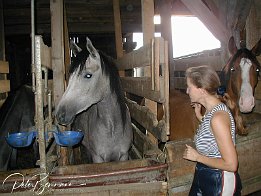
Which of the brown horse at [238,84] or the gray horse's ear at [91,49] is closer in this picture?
the gray horse's ear at [91,49]

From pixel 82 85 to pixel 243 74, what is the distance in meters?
1.98

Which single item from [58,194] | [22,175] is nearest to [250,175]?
[58,194]

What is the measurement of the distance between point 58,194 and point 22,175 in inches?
10.2

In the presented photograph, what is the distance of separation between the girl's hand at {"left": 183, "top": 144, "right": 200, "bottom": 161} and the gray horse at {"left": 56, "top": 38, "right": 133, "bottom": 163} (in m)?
1.33

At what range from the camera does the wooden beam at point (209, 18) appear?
3782mm

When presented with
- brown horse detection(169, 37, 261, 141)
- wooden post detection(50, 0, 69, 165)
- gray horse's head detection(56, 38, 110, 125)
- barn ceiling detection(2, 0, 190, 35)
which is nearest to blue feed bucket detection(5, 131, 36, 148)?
gray horse's head detection(56, 38, 110, 125)

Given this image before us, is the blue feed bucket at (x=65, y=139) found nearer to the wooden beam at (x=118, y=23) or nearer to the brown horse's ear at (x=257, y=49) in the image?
the brown horse's ear at (x=257, y=49)

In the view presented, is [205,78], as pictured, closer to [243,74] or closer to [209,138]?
[209,138]

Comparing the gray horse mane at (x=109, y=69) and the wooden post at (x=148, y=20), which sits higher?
the wooden post at (x=148, y=20)

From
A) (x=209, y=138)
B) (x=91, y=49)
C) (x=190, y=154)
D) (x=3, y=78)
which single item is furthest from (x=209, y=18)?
(x=3, y=78)

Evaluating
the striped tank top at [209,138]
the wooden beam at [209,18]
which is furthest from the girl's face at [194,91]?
the wooden beam at [209,18]

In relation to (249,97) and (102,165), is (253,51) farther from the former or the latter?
(102,165)

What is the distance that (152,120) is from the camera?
2.49 meters

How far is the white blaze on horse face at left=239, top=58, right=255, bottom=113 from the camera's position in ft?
10.0
